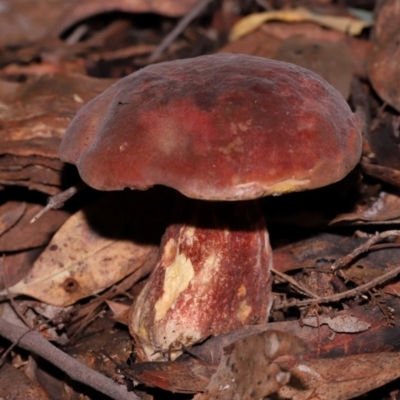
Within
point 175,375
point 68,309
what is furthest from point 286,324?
point 68,309

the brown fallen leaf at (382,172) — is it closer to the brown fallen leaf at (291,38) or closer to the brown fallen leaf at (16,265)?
the brown fallen leaf at (291,38)

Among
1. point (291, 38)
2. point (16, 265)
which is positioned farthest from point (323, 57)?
point (16, 265)

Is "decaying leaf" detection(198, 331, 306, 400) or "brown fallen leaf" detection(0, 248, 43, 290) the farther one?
"brown fallen leaf" detection(0, 248, 43, 290)

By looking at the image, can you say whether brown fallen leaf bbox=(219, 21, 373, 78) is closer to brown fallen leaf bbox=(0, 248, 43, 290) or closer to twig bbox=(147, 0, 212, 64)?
twig bbox=(147, 0, 212, 64)

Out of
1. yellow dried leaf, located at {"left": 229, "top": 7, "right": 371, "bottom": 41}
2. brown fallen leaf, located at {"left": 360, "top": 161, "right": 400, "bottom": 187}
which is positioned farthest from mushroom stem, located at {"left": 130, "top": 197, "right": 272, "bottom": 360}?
yellow dried leaf, located at {"left": 229, "top": 7, "right": 371, "bottom": 41}

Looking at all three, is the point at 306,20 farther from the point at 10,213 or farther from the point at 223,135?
the point at 223,135

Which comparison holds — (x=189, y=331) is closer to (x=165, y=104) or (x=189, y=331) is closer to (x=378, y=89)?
(x=165, y=104)

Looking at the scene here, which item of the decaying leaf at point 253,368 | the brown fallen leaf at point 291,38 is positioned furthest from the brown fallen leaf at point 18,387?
the brown fallen leaf at point 291,38
